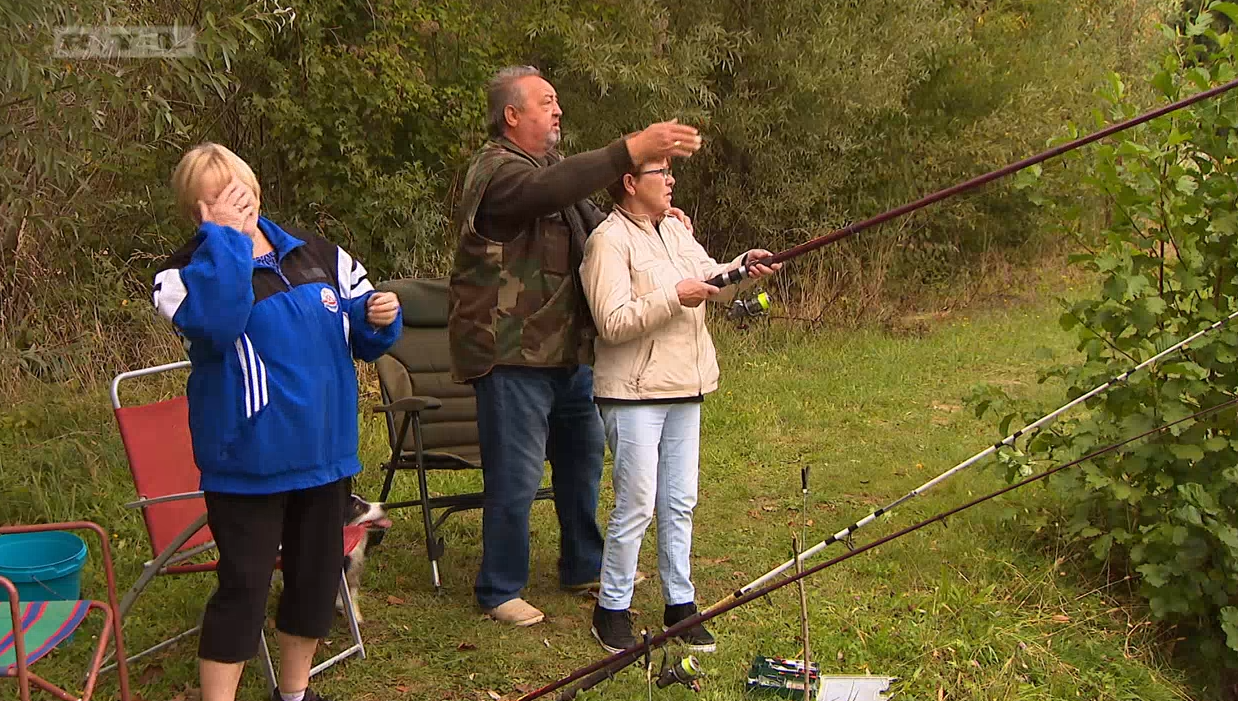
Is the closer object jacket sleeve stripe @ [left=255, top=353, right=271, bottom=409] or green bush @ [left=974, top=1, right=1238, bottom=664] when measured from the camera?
jacket sleeve stripe @ [left=255, top=353, right=271, bottom=409]

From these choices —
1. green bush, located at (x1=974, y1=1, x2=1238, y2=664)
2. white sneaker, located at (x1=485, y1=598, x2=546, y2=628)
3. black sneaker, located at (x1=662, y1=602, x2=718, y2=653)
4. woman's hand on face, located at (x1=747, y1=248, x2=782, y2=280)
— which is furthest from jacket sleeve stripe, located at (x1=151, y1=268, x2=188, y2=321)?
green bush, located at (x1=974, y1=1, x2=1238, y2=664)

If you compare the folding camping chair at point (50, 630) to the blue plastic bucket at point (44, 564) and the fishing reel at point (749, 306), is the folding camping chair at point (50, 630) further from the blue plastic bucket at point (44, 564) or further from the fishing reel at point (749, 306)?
the fishing reel at point (749, 306)

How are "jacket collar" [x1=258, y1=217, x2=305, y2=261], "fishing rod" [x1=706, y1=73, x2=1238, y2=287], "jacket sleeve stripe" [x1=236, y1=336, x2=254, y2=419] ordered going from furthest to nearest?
1. "jacket collar" [x1=258, y1=217, x2=305, y2=261]
2. "jacket sleeve stripe" [x1=236, y1=336, x2=254, y2=419]
3. "fishing rod" [x1=706, y1=73, x2=1238, y2=287]

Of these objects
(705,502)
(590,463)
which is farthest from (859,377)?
(590,463)

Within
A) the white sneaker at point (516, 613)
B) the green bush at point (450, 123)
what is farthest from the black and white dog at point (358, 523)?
the green bush at point (450, 123)

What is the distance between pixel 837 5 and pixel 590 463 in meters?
6.48

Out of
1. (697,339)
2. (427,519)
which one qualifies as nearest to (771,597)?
(697,339)

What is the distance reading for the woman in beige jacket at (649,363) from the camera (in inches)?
130

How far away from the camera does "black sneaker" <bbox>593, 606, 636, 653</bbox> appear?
142 inches

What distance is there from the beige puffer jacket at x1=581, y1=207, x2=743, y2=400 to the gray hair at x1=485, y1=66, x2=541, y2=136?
0.51 meters

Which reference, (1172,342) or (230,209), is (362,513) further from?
(1172,342)

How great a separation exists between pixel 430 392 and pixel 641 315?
166cm

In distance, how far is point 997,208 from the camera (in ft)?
40.8

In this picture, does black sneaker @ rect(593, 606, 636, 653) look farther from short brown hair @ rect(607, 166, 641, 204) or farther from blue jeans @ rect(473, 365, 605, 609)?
short brown hair @ rect(607, 166, 641, 204)
